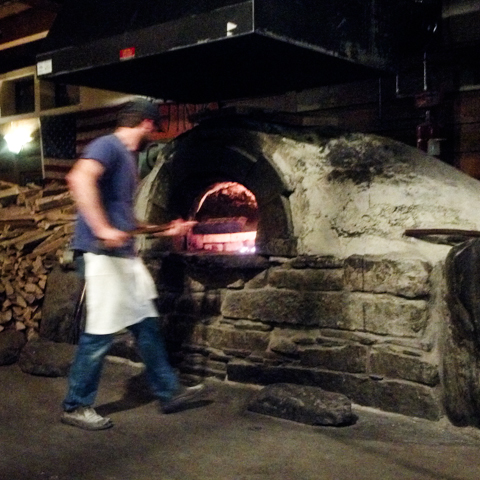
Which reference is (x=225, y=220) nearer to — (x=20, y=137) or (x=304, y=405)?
(x=304, y=405)

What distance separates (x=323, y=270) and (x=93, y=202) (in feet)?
5.49

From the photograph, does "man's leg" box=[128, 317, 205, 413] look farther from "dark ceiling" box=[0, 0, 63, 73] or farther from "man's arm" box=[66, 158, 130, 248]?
"dark ceiling" box=[0, 0, 63, 73]

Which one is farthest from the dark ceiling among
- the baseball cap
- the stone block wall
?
the baseball cap

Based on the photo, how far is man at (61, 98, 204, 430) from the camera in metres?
3.74

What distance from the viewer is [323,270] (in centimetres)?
448

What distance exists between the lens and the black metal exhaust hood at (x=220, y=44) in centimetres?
401

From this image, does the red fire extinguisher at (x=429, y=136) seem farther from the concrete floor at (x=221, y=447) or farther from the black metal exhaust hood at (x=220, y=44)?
the concrete floor at (x=221, y=447)

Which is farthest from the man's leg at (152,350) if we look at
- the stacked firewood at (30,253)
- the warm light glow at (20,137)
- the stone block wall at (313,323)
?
the warm light glow at (20,137)

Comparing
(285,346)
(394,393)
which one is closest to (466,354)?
(394,393)

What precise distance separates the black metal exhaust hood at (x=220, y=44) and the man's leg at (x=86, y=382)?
1.92m

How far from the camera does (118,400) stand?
4504 mm

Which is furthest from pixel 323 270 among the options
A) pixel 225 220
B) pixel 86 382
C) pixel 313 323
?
pixel 86 382

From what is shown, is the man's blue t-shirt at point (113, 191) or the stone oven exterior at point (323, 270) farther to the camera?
the stone oven exterior at point (323, 270)

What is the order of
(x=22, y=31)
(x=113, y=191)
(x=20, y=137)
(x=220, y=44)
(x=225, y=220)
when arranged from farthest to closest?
1. (x=20, y=137)
2. (x=22, y=31)
3. (x=225, y=220)
4. (x=220, y=44)
5. (x=113, y=191)
